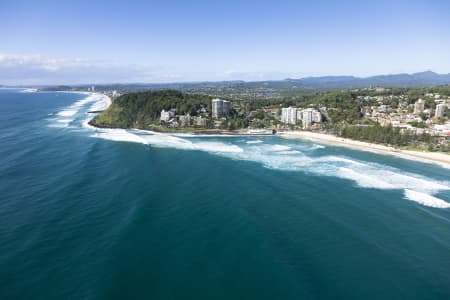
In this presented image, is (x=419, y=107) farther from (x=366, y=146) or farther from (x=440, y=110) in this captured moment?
(x=366, y=146)

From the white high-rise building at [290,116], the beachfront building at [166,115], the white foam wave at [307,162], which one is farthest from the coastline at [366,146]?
the beachfront building at [166,115]

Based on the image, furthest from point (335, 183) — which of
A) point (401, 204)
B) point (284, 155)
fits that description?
point (284, 155)

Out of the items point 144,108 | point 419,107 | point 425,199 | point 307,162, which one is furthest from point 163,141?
point 419,107

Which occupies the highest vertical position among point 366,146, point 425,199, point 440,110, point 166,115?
point 440,110

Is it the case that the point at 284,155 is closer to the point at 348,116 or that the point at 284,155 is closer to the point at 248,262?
the point at 248,262

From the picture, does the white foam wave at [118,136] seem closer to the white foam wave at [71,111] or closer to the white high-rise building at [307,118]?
the white foam wave at [71,111]

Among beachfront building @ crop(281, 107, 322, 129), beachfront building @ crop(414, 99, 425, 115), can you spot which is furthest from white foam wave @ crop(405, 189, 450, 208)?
beachfront building @ crop(414, 99, 425, 115)
